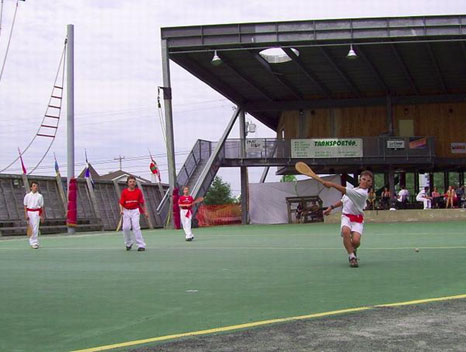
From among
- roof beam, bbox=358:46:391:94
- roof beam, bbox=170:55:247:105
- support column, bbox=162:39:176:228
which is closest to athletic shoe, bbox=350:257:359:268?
support column, bbox=162:39:176:228

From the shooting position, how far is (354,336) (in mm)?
6051

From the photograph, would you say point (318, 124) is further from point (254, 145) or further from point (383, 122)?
point (254, 145)

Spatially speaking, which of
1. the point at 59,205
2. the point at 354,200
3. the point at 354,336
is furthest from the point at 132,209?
the point at 59,205

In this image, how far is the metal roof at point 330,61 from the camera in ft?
112

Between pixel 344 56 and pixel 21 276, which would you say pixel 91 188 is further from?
pixel 21 276

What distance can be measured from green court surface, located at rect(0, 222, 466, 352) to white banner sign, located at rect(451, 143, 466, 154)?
3127cm

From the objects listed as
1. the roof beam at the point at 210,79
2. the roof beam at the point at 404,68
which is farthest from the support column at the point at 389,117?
the roof beam at the point at 210,79

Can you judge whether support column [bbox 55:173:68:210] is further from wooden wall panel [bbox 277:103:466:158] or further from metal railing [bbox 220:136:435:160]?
wooden wall panel [bbox 277:103:466:158]

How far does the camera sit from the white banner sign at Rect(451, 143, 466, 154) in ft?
149

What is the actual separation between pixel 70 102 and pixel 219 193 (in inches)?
2011

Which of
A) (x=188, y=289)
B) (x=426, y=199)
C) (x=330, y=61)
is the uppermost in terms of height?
(x=330, y=61)

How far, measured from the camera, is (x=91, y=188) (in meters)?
38.8

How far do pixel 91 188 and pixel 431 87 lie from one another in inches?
872

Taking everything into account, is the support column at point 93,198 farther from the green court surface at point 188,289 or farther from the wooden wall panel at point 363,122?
the green court surface at point 188,289
